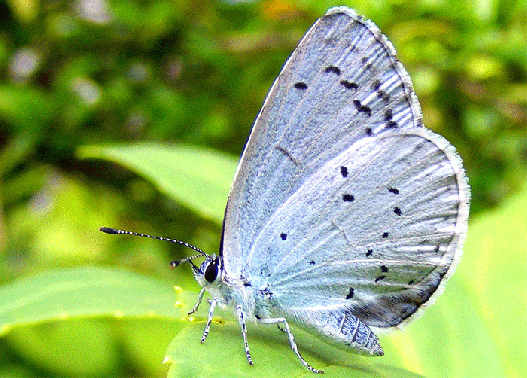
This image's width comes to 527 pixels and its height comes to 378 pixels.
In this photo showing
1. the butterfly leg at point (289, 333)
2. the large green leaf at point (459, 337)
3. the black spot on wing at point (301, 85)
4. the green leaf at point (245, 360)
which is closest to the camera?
the green leaf at point (245, 360)

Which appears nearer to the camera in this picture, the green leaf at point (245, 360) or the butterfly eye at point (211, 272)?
the green leaf at point (245, 360)

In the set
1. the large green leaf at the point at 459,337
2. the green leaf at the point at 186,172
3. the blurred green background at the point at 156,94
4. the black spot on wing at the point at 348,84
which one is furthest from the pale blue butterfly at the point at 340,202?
the blurred green background at the point at 156,94

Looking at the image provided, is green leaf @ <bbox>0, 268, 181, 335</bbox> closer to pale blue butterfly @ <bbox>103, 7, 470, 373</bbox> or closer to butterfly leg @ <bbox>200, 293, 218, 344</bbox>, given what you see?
butterfly leg @ <bbox>200, 293, 218, 344</bbox>

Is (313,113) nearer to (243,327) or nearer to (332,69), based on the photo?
(332,69)

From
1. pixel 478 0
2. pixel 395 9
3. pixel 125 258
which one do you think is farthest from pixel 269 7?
pixel 125 258

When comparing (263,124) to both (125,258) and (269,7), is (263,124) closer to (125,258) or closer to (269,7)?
(269,7)

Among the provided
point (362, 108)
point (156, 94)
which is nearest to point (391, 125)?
point (362, 108)

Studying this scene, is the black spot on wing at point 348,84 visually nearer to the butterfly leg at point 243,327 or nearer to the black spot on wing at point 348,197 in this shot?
the black spot on wing at point 348,197

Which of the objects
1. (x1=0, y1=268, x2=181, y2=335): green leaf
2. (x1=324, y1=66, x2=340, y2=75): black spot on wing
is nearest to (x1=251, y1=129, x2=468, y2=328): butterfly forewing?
(x1=324, y1=66, x2=340, y2=75): black spot on wing

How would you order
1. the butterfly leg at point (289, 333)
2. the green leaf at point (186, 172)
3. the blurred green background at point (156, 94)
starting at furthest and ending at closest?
the blurred green background at point (156, 94)
the green leaf at point (186, 172)
the butterfly leg at point (289, 333)
